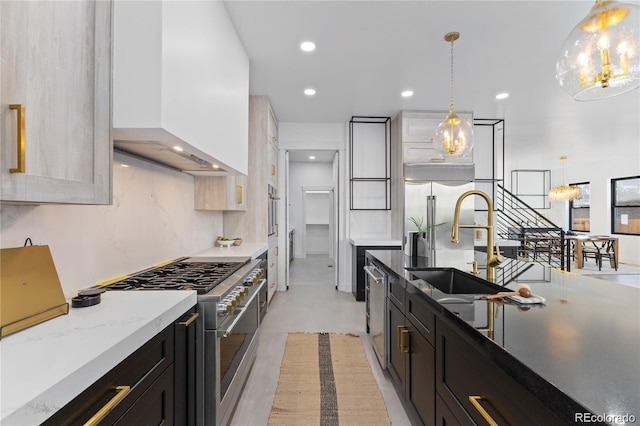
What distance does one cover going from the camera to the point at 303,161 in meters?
8.05

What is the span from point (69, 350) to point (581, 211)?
12.5 metres

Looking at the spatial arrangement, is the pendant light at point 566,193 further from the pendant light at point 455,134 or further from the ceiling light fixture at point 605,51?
the ceiling light fixture at point 605,51

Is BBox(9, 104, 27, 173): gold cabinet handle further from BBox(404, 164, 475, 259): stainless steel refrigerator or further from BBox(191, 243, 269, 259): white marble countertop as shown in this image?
BBox(404, 164, 475, 259): stainless steel refrigerator

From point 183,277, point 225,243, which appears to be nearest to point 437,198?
point 225,243

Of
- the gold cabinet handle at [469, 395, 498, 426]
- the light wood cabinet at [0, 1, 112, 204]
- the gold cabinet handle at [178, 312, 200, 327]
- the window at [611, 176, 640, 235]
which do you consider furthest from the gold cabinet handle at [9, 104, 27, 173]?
the window at [611, 176, 640, 235]

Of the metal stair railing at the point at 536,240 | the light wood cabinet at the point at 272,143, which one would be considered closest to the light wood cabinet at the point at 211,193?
the light wood cabinet at the point at 272,143

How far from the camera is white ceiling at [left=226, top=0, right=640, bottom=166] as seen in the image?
2346 mm

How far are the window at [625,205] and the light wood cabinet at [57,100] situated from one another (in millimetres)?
11184

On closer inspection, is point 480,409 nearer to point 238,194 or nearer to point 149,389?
point 149,389

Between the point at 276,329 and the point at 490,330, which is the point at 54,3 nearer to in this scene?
the point at 490,330

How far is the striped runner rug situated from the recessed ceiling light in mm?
2830

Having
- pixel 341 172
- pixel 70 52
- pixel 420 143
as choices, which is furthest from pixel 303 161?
pixel 70 52

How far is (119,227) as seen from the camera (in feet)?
5.88

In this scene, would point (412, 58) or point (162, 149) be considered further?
point (412, 58)
